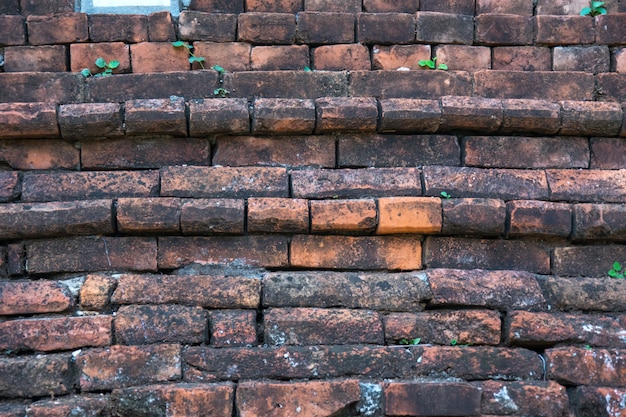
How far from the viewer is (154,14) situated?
321 centimetres

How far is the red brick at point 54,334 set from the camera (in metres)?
2.73

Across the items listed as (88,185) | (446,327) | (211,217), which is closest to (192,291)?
(211,217)

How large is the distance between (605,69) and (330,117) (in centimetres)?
143

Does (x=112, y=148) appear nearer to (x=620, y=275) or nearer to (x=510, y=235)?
(x=510, y=235)

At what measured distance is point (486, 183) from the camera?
3.03 metres

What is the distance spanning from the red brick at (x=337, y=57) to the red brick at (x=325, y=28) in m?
0.03

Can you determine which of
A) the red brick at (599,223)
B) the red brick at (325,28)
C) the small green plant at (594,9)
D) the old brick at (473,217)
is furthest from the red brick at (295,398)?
the small green plant at (594,9)

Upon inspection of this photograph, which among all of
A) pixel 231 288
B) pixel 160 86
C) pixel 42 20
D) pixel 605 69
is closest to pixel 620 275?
pixel 605 69

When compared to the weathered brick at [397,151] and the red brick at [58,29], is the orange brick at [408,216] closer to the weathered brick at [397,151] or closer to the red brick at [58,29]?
the weathered brick at [397,151]

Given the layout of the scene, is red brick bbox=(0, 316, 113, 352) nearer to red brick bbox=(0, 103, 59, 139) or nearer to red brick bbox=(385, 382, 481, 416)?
red brick bbox=(0, 103, 59, 139)

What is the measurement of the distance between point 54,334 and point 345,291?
1251 millimetres

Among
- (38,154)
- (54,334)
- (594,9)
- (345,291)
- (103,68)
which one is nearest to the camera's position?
(54,334)

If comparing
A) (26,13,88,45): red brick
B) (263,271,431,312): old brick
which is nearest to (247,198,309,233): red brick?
(263,271,431,312): old brick

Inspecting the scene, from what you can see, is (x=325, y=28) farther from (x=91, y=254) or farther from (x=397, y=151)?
(x=91, y=254)
